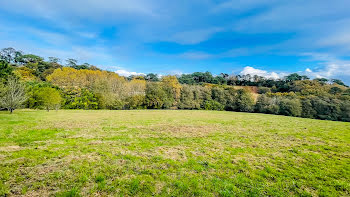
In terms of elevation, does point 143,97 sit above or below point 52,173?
above

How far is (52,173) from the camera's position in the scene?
5.24 metres

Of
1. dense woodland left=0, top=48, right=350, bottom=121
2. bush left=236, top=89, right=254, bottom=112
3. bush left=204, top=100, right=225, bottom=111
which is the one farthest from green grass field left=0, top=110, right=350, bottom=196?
bush left=204, top=100, right=225, bottom=111

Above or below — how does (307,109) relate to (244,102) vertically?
below

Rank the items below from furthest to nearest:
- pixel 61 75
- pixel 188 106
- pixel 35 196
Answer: pixel 188 106 → pixel 61 75 → pixel 35 196

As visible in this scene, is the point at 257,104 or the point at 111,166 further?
the point at 257,104

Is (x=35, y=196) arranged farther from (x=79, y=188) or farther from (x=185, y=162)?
(x=185, y=162)

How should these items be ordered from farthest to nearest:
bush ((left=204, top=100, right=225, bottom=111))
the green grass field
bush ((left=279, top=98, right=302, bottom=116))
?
bush ((left=204, top=100, right=225, bottom=111)), bush ((left=279, top=98, right=302, bottom=116)), the green grass field

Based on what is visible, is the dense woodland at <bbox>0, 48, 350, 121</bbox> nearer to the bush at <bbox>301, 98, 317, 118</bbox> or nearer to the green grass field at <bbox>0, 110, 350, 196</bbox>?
the bush at <bbox>301, 98, 317, 118</bbox>

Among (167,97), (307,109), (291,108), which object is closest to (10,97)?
(167,97)

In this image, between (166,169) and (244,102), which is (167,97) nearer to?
(244,102)

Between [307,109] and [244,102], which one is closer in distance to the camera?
[307,109]

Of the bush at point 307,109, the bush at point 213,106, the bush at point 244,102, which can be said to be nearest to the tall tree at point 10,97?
the bush at point 213,106

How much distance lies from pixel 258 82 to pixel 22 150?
107 meters

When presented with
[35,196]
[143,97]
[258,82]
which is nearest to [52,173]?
[35,196]
